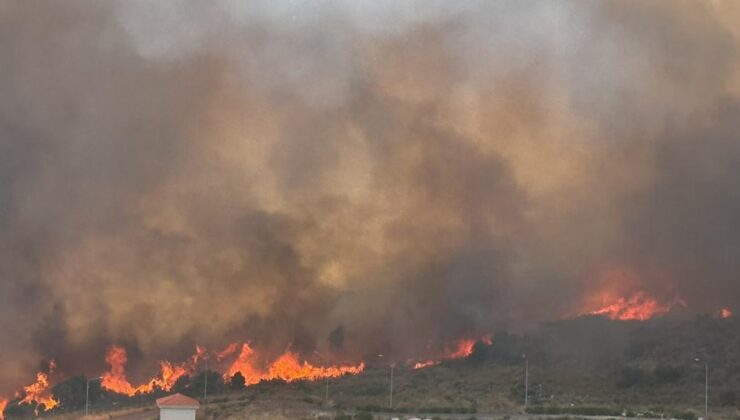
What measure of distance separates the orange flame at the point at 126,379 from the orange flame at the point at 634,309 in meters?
31.0

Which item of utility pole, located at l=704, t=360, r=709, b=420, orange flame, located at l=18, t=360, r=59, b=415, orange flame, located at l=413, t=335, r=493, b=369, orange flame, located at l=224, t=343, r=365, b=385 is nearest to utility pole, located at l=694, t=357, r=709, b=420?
utility pole, located at l=704, t=360, r=709, b=420

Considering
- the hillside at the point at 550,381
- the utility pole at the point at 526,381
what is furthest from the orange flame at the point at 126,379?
the utility pole at the point at 526,381

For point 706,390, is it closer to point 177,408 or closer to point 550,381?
point 550,381

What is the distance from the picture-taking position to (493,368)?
98.2 metres

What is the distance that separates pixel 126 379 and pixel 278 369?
422 inches

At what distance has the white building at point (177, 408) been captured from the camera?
71.1 meters

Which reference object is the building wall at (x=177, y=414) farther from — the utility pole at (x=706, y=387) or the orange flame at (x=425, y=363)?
the utility pole at (x=706, y=387)

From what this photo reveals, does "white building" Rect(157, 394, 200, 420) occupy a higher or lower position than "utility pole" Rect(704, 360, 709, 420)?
lower

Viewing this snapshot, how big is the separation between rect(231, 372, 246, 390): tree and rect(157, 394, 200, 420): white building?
1992 centimetres

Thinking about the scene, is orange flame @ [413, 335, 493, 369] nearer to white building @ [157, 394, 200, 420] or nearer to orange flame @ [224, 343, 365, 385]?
orange flame @ [224, 343, 365, 385]

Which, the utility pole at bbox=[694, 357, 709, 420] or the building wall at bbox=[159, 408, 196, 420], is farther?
the utility pole at bbox=[694, 357, 709, 420]

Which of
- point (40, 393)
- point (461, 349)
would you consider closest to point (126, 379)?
point (40, 393)

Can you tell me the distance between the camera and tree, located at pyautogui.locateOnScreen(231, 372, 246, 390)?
300ft

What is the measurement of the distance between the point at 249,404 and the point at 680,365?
33607 mm
